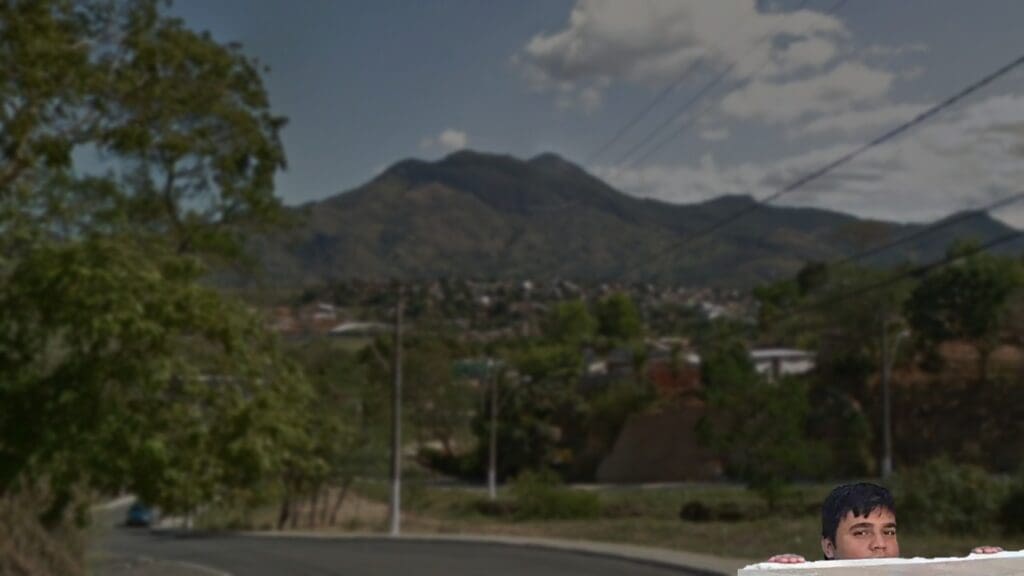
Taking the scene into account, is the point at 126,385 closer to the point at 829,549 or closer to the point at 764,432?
the point at 829,549

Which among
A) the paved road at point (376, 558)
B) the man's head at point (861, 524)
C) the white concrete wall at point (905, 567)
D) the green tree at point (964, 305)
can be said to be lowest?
the paved road at point (376, 558)

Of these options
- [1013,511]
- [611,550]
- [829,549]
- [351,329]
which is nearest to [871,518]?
[829,549]

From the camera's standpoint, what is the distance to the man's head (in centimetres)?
339

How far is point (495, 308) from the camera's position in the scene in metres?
178

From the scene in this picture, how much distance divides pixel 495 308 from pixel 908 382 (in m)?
110

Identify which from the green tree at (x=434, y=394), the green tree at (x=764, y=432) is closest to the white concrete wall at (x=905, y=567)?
the green tree at (x=764, y=432)

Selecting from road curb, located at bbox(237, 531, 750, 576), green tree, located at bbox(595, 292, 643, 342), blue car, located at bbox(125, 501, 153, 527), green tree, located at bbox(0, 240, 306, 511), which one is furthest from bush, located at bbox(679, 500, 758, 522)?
green tree, located at bbox(595, 292, 643, 342)

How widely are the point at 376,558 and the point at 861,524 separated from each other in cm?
3285

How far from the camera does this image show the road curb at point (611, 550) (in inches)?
1125

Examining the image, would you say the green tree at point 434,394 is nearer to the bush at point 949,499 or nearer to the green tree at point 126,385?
the bush at point 949,499

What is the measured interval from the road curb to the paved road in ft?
1.06

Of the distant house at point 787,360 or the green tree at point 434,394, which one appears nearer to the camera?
the green tree at point 434,394

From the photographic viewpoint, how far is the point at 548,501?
5441cm

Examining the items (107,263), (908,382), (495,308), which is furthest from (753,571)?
(495,308)
